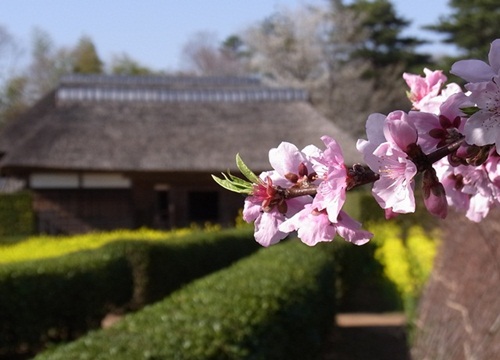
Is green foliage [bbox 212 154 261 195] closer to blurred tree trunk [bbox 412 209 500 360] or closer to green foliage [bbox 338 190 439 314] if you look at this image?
blurred tree trunk [bbox 412 209 500 360]

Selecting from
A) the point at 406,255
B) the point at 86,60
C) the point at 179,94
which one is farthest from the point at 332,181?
the point at 86,60

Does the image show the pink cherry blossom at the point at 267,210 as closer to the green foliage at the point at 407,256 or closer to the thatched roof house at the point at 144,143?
the green foliage at the point at 407,256

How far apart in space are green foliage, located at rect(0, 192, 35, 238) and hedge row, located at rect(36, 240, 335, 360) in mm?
12170

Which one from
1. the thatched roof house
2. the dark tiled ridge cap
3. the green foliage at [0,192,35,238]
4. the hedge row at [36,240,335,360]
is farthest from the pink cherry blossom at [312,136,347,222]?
the dark tiled ridge cap

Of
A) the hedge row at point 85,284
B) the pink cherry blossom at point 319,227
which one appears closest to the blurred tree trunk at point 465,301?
the pink cherry blossom at point 319,227

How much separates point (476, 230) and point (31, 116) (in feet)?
64.0

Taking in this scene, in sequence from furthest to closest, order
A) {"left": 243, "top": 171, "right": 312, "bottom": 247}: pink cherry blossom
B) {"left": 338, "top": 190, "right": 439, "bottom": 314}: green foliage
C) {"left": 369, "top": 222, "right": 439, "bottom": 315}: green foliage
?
1. {"left": 338, "top": 190, "right": 439, "bottom": 314}: green foliage
2. {"left": 369, "top": 222, "right": 439, "bottom": 315}: green foliage
3. {"left": 243, "top": 171, "right": 312, "bottom": 247}: pink cherry blossom

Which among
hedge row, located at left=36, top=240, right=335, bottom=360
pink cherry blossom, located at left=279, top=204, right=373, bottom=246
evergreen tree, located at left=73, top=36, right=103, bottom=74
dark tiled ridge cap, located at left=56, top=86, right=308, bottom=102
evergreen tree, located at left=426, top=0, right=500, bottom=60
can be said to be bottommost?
hedge row, located at left=36, top=240, right=335, bottom=360

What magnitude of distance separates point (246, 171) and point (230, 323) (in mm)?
3291

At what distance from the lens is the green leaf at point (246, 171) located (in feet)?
3.17

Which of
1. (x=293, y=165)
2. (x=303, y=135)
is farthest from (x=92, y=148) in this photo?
(x=293, y=165)

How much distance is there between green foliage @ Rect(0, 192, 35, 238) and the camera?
59.8ft

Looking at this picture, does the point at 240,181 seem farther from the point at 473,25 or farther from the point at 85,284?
the point at 473,25

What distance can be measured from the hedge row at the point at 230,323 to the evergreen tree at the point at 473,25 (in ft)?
52.5
